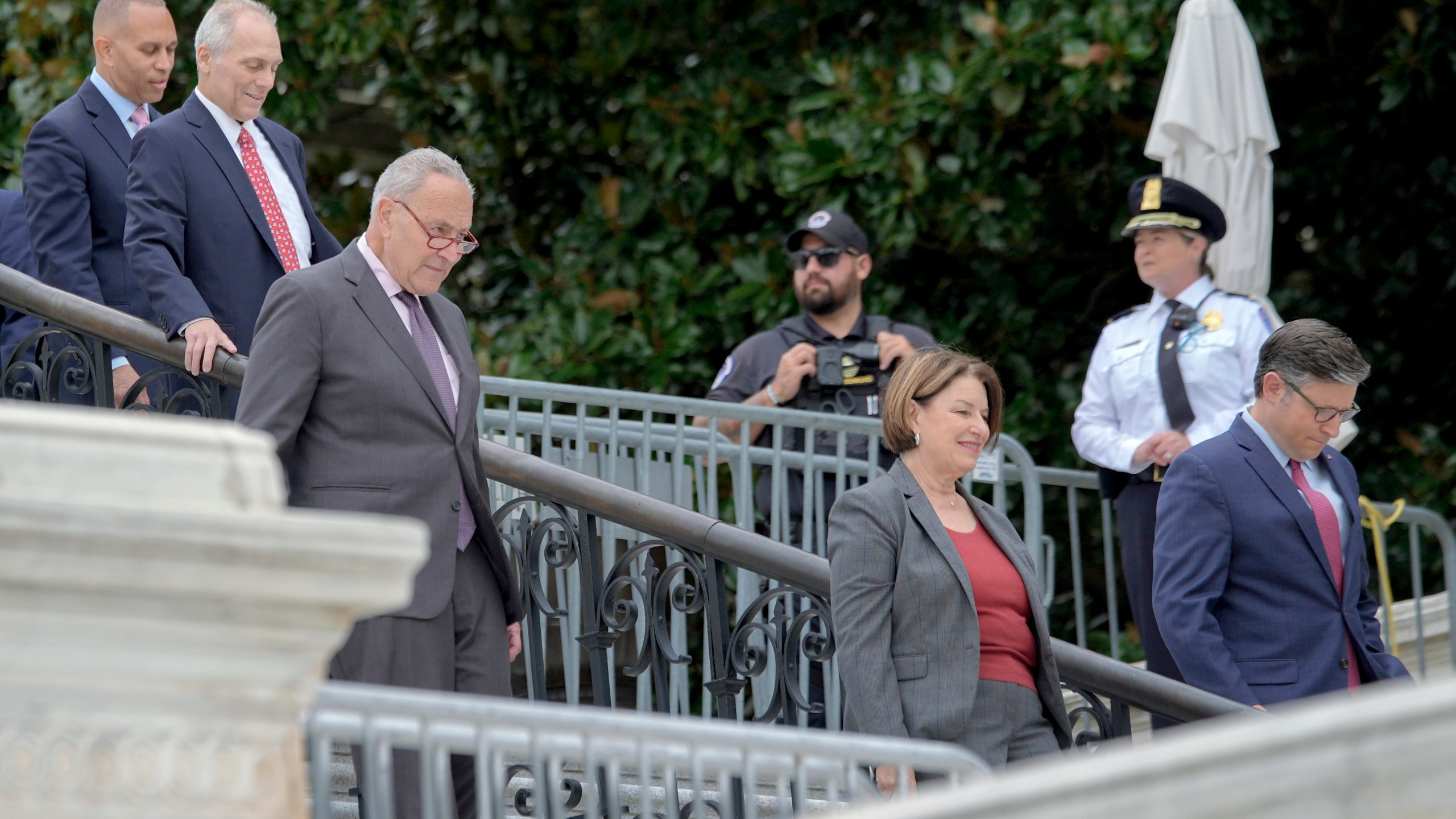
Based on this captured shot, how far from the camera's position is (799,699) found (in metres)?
4.35

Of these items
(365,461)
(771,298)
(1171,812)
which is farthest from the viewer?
(771,298)

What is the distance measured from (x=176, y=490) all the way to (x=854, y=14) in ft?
24.1

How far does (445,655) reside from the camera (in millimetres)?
3820

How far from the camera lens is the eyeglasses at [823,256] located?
640 cm

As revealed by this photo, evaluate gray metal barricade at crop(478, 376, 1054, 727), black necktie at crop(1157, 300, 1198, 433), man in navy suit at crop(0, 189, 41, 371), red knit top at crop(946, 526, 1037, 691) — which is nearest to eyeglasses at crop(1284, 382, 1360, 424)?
red knit top at crop(946, 526, 1037, 691)

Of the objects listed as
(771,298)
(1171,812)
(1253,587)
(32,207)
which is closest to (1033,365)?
(771,298)

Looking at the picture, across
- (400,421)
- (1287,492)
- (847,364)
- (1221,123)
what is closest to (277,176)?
(400,421)

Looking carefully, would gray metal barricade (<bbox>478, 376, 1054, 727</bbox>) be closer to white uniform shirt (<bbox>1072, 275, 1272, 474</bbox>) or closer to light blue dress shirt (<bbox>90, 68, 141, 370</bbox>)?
white uniform shirt (<bbox>1072, 275, 1272, 474</bbox>)

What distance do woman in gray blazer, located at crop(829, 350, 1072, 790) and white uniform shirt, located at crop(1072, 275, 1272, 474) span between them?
1633 mm

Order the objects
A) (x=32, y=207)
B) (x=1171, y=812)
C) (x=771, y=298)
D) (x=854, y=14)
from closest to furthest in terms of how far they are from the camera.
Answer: (x=1171, y=812) → (x=32, y=207) → (x=771, y=298) → (x=854, y=14)

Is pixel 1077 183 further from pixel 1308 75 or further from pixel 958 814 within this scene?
pixel 958 814

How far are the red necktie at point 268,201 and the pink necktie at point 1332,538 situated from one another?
2.83 m

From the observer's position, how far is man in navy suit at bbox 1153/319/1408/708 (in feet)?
14.2

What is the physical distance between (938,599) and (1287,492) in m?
1.13
